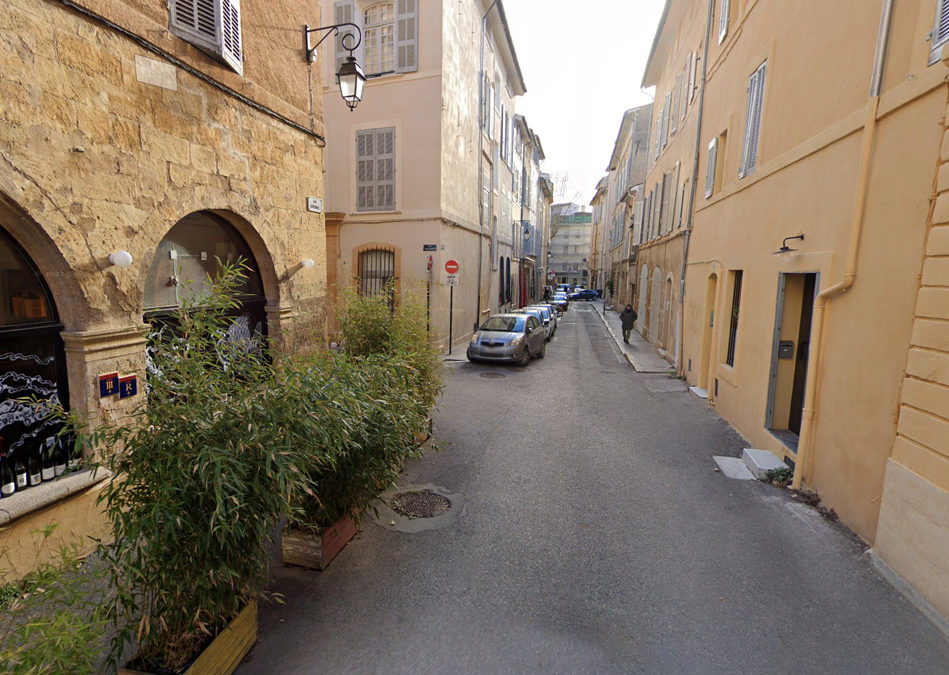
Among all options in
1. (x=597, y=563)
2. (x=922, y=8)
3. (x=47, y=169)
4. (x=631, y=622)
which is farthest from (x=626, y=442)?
(x=47, y=169)

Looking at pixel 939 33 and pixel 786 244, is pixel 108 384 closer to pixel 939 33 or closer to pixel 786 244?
pixel 939 33

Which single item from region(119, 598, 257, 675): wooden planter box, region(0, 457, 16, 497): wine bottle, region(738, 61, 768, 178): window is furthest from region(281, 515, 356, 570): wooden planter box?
region(738, 61, 768, 178): window

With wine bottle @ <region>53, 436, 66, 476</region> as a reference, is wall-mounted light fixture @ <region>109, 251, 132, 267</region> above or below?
above

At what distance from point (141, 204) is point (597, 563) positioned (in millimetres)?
5192

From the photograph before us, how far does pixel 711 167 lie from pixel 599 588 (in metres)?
9.03

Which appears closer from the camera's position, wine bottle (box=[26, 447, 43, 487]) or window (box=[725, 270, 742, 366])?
wine bottle (box=[26, 447, 43, 487])

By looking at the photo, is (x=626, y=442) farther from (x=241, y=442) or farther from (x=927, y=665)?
(x=241, y=442)

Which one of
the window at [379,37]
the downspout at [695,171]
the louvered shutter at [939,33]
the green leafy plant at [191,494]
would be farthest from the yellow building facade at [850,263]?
the window at [379,37]

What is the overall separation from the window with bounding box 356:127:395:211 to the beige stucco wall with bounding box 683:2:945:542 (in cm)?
902

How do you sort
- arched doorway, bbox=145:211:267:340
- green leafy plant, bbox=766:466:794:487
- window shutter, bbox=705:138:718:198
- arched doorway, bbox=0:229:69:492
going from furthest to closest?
window shutter, bbox=705:138:718:198
green leafy plant, bbox=766:466:794:487
arched doorway, bbox=145:211:267:340
arched doorway, bbox=0:229:69:492

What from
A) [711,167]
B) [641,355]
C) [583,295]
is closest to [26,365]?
[711,167]

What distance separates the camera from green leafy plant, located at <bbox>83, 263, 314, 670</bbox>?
230cm

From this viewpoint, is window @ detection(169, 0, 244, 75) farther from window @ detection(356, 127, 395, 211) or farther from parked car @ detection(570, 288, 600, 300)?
parked car @ detection(570, 288, 600, 300)

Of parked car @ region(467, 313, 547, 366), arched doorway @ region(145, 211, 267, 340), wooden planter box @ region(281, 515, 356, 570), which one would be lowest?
wooden planter box @ region(281, 515, 356, 570)
